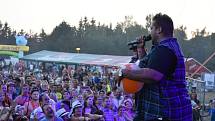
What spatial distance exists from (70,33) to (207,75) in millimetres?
45413

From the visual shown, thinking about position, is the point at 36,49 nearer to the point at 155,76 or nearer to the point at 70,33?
the point at 70,33

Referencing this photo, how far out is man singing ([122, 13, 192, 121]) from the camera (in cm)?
347

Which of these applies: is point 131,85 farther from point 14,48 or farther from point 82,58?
point 14,48

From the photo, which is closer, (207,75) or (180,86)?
(180,86)

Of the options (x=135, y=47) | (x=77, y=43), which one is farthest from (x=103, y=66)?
(x=77, y=43)

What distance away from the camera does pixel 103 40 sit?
238 feet

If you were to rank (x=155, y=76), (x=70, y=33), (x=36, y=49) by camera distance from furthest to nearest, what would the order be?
(x=36, y=49)
(x=70, y=33)
(x=155, y=76)

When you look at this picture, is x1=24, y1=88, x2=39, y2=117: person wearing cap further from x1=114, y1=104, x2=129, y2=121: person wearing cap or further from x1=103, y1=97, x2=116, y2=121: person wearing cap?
x1=114, y1=104, x2=129, y2=121: person wearing cap

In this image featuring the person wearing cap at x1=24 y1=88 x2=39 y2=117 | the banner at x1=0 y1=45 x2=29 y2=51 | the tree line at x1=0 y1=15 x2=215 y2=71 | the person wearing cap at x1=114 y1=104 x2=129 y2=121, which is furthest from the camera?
the tree line at x1=0 y1=15 x2=215 y2=71

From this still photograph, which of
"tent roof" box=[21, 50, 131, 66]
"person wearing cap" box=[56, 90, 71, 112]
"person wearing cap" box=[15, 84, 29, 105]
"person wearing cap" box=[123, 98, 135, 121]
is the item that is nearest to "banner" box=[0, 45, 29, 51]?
"tent roof" box=[21, 50, 131, 66]

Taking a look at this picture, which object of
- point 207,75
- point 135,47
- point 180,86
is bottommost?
point 207,75

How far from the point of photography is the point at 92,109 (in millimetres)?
10727

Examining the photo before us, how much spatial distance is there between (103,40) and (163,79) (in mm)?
69203

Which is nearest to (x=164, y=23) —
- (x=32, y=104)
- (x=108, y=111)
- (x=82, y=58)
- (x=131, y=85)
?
(x=131, y=85)
